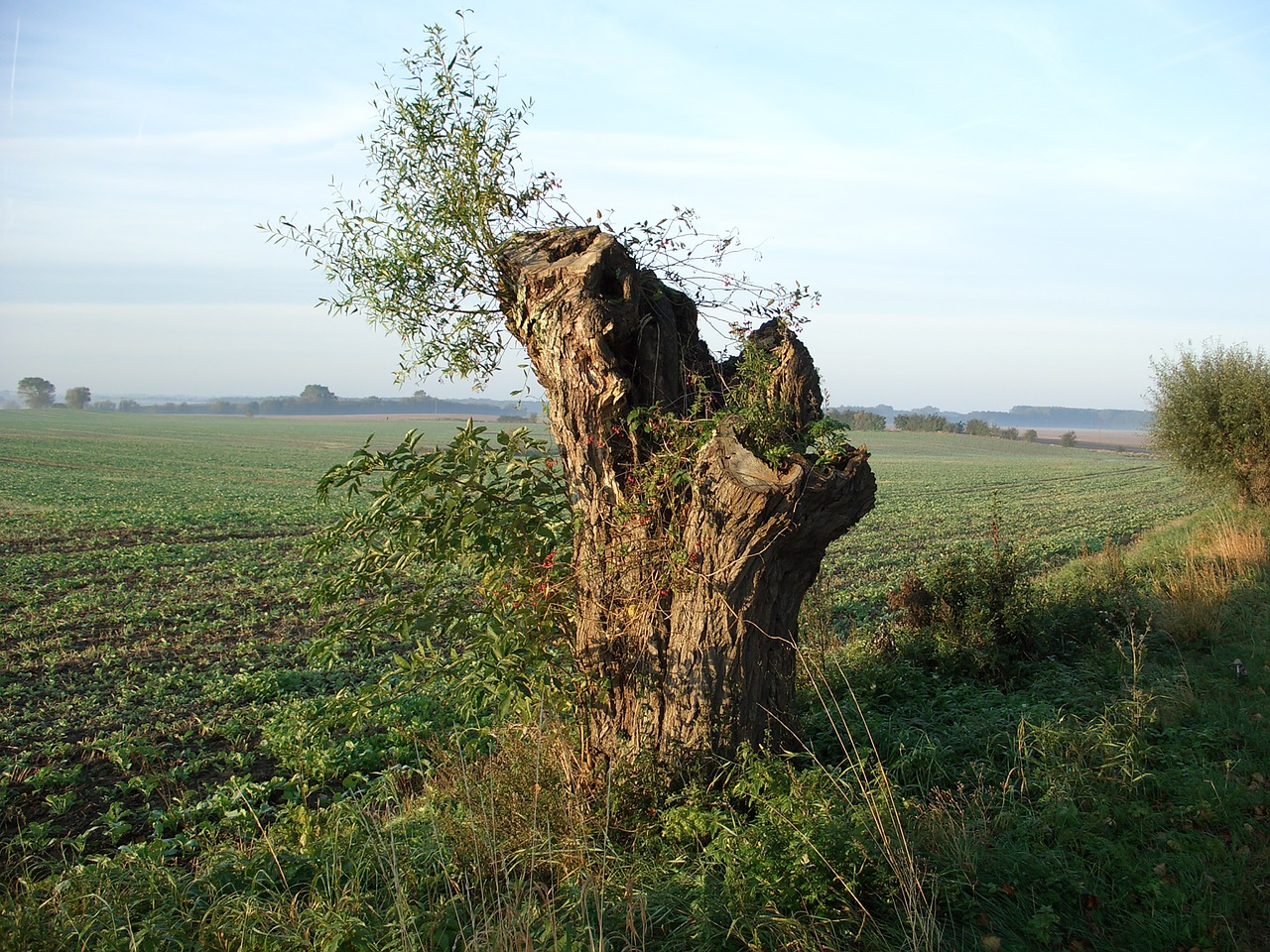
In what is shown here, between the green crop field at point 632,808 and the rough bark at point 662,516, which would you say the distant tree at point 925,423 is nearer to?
the green crop field at point 632,808

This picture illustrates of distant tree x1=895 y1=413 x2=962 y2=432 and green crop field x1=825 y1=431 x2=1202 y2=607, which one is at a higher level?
distant tree x1=895 y1=413 x2=962 y2=432

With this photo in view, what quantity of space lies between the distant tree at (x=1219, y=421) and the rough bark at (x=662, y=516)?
18.0 m

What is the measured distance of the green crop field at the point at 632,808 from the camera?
384 centimetres

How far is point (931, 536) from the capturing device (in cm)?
2231

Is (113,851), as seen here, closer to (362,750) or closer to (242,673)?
(362,750)

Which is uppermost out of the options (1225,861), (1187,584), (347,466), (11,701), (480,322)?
(480,322)

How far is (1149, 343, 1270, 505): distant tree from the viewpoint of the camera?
18.2m

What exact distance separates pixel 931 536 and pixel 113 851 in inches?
801

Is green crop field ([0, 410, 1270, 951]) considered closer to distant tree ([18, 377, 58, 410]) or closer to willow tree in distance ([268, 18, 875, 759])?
willow tree in distance ([268, 18, 875, 759])

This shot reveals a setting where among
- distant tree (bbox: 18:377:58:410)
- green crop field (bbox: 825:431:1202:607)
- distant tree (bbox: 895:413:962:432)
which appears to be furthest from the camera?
distant tree (bbox: 18:377:58:410)

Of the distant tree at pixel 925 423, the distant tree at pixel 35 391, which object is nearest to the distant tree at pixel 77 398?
the distant tree at pixel 35 391

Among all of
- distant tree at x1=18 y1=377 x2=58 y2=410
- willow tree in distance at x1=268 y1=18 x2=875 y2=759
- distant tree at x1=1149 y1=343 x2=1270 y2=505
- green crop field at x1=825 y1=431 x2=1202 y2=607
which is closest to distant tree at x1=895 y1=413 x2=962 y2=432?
green crop field at x1=825 y1=431 x2=1202 y2=607

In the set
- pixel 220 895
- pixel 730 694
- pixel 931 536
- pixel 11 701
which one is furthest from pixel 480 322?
pixel 931 536

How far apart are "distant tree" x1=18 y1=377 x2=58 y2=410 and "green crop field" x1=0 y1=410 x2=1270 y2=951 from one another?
181 m
